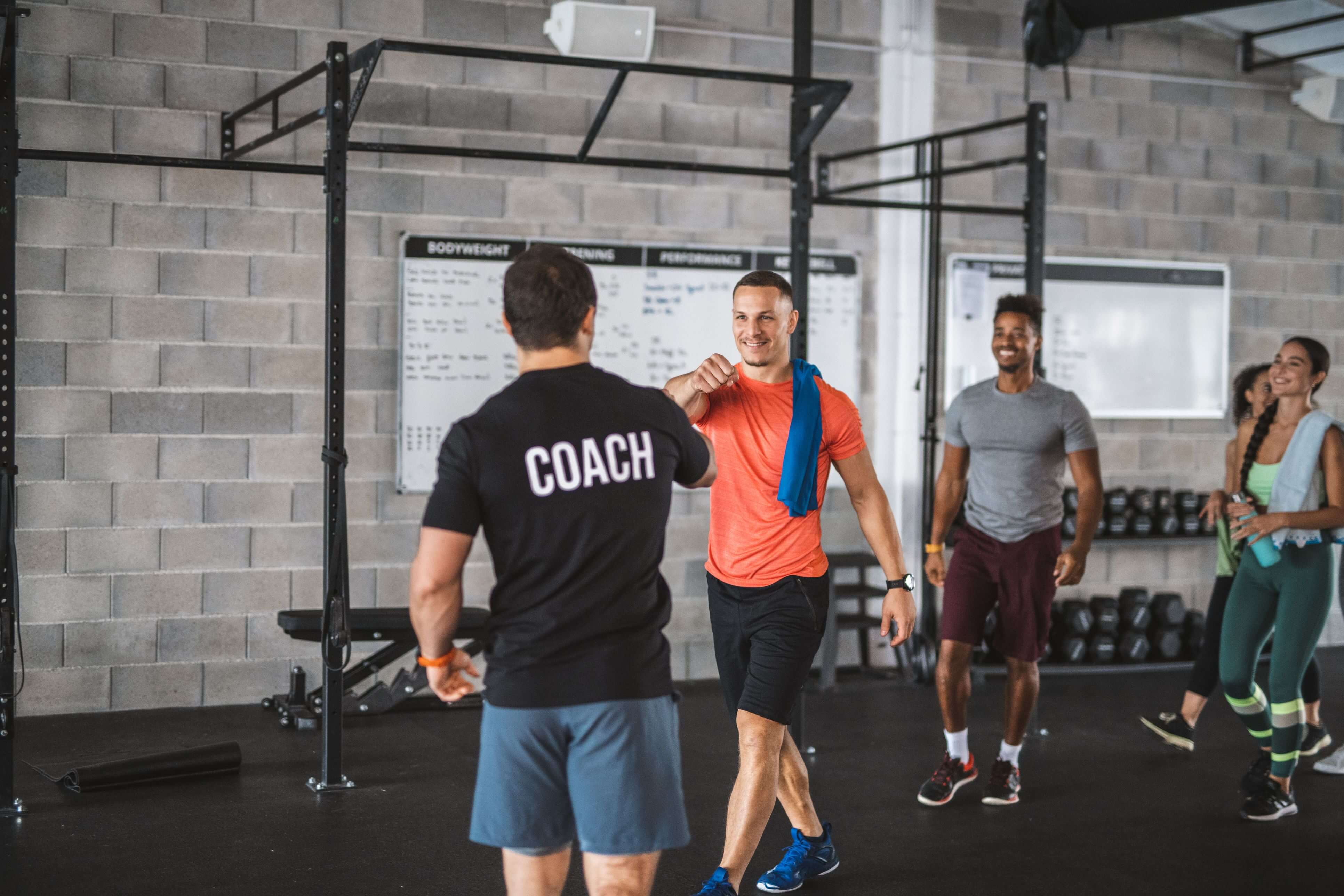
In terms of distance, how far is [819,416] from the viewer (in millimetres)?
3092

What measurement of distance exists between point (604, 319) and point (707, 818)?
251 centimetres

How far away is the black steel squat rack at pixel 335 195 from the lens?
144 inches

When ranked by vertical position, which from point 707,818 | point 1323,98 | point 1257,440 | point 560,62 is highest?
point 1323,98

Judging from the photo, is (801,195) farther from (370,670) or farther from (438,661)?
(438,661)

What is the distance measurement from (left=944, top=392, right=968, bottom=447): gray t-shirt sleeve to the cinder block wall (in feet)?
7.50

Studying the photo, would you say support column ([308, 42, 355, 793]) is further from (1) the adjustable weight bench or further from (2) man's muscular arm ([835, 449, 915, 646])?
(2) man's muscular arm ([835, 449, 915, 646])

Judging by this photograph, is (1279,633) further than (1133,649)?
No

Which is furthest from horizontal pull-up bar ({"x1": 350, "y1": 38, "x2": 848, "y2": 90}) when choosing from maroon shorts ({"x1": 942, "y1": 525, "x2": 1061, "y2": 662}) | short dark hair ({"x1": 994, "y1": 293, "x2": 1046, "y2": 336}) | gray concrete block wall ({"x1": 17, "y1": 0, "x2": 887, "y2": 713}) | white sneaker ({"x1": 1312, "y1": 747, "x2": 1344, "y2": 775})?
white sneaker ({"x1": 1312, "y1": 747, "x2": 1344, "y2": 775})

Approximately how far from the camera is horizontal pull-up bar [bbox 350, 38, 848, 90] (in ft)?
12.5

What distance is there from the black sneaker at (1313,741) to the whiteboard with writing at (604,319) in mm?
2424

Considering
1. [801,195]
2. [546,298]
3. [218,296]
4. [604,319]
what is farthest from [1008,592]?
[218,296]

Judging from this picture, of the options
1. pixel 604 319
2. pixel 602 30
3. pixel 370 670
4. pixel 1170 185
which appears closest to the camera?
pixel 370 670

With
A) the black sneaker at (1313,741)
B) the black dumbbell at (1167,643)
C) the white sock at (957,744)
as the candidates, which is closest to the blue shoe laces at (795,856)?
the white sock at (957,744)

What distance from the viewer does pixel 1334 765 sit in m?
4.50
